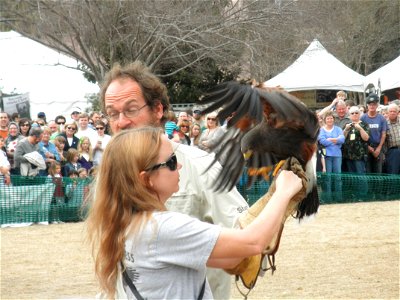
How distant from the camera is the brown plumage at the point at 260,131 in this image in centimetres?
292

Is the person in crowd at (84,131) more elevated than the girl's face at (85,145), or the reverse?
the person in crowd at (84,131)

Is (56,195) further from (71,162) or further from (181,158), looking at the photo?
(181,158)

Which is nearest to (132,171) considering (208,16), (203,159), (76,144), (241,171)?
(241,171)

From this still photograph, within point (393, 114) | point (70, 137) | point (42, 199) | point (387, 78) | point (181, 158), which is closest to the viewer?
point (181, 158)

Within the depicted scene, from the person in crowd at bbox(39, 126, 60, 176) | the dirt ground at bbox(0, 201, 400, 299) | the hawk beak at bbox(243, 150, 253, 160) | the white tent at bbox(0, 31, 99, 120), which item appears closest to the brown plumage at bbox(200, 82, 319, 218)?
the hawk beak at bbox(243, 150, 253, 160)

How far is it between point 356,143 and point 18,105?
12950mm

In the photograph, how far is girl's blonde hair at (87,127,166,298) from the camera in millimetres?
2717

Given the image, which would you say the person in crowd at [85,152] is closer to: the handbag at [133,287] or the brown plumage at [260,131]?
the brown plumage at [260,131]

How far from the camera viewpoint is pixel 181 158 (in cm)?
371

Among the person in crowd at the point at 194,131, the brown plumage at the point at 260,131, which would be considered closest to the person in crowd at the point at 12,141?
the person in crowd at the point at 194,131

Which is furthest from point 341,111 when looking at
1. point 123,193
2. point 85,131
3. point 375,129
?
point 123,193

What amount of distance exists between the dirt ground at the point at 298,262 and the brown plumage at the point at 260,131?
487 centimetres

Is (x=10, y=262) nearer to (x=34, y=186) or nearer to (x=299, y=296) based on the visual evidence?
(x=34, y=186)

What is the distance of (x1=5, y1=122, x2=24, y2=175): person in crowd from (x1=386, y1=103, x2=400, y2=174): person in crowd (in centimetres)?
719
